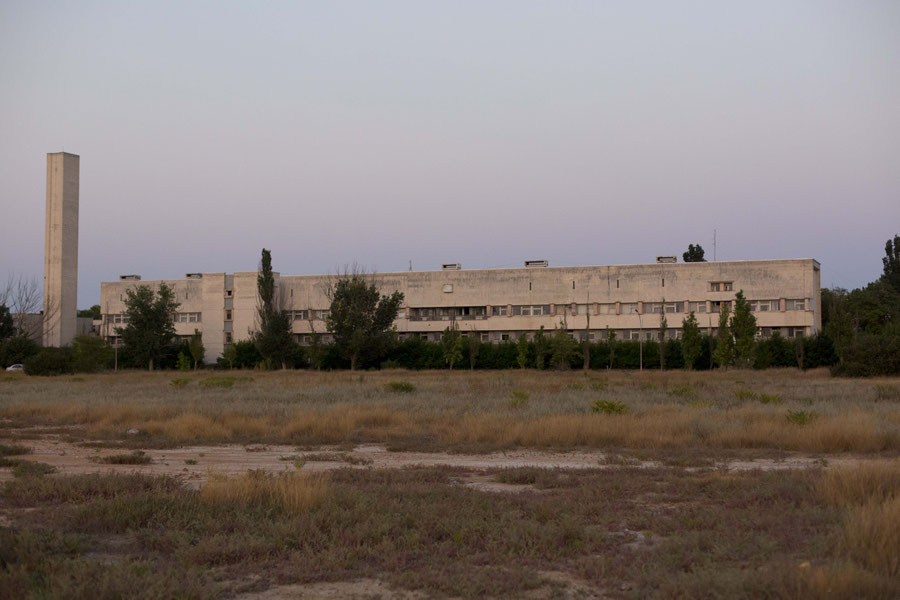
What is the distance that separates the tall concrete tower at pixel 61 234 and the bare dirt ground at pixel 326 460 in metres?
63.9

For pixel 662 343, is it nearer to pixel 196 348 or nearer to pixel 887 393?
pixel 887 393

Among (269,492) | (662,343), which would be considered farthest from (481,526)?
(662,343)

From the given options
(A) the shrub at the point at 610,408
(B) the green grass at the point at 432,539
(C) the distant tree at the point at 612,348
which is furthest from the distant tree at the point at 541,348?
(B) the green grass at the point at 432,539

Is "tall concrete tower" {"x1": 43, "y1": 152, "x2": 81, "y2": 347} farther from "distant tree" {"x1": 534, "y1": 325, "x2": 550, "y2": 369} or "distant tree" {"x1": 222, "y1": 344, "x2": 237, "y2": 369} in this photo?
"distant tree" {"x1": 534, "y1": 325, "x2": 550, "y2": 369}

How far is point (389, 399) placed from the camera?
28.2 m

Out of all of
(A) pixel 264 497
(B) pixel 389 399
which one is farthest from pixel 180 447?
(B) pixel 389 399

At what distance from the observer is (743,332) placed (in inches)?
2346

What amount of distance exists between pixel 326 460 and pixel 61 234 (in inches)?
2732

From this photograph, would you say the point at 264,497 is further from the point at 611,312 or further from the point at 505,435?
the point at 611,312

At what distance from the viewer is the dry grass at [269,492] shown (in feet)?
30.8

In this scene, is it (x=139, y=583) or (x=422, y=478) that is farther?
(x=422, y=478)

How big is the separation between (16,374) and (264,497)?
53.5 metres

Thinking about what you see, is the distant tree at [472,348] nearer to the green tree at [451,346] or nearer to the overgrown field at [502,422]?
the green tree at [451,346]

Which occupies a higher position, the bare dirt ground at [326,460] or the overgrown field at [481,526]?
the overgrown field at [481,526]
